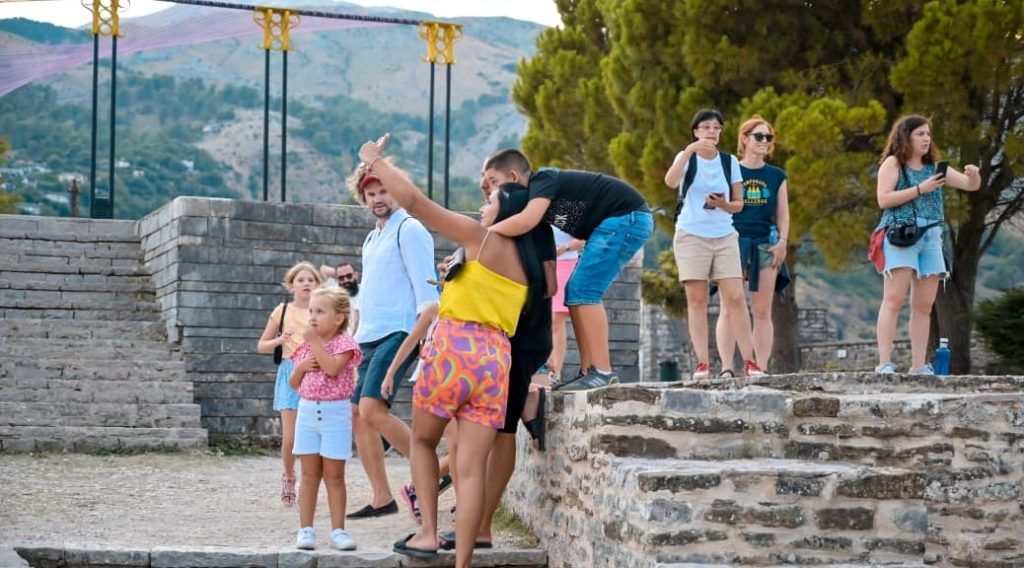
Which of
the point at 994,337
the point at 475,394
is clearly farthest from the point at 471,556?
the point at 994,337

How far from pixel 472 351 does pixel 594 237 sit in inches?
44.8

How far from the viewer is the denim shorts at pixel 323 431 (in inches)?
266

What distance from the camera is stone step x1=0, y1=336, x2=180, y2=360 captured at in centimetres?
1259

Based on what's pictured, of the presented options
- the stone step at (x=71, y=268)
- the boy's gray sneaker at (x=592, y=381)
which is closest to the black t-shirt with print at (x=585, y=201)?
the boy's gray sneaker at (x=592, y=381)

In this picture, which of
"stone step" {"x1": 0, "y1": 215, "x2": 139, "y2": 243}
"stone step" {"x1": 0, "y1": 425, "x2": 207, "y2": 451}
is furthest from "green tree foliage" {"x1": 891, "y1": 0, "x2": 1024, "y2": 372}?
"stone step" {"x1": 0, "y1": 425, "x2": 207, "y2": 451}

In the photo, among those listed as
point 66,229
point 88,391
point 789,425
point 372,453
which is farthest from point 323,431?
point 66,229

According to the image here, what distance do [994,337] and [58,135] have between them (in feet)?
230

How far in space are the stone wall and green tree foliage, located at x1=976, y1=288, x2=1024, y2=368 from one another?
585cm

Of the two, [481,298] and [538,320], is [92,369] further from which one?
[481,298]

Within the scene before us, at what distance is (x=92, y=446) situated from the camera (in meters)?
11.2

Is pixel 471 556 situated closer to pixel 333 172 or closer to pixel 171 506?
pixel 171 506

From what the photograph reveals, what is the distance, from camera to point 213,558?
21.3 feet

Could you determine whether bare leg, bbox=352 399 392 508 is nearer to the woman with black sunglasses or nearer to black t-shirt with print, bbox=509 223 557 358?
black t-shirt with print, bbox=509 223 557 358

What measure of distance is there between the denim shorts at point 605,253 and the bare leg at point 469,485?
1105 mm
